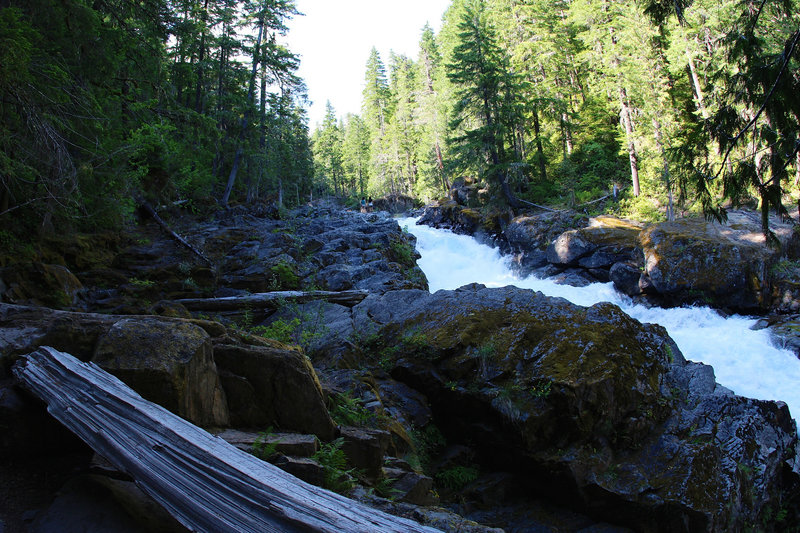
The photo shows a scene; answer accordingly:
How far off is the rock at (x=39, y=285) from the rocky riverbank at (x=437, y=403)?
35mm

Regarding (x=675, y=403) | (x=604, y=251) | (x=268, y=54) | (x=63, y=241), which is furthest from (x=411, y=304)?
(x=268, y=54)

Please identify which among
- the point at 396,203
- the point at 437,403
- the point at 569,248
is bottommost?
the point at 437,403

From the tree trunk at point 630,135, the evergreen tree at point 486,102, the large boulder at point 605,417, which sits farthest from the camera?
the evergreen tree at point 486,102

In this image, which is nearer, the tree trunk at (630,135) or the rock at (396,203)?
the tree trunk at (630,135)

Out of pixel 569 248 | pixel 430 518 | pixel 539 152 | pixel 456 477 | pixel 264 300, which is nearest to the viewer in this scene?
pixel 430 518

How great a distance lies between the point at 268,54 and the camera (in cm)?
2434

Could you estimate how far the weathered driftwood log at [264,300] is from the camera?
984cm

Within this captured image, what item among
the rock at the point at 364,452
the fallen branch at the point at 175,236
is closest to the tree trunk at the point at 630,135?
the fallen branch at the point at 175,236

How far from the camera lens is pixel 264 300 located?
10.3 m

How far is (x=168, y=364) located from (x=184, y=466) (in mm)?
1113

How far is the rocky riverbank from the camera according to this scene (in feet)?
10.2

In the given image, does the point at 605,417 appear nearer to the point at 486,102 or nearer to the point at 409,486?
the point at 409,486

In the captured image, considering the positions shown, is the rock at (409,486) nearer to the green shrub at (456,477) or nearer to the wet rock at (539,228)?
the green shrub at (456,477)

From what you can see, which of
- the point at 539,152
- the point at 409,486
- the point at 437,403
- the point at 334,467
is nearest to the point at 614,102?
the point at 539,152
